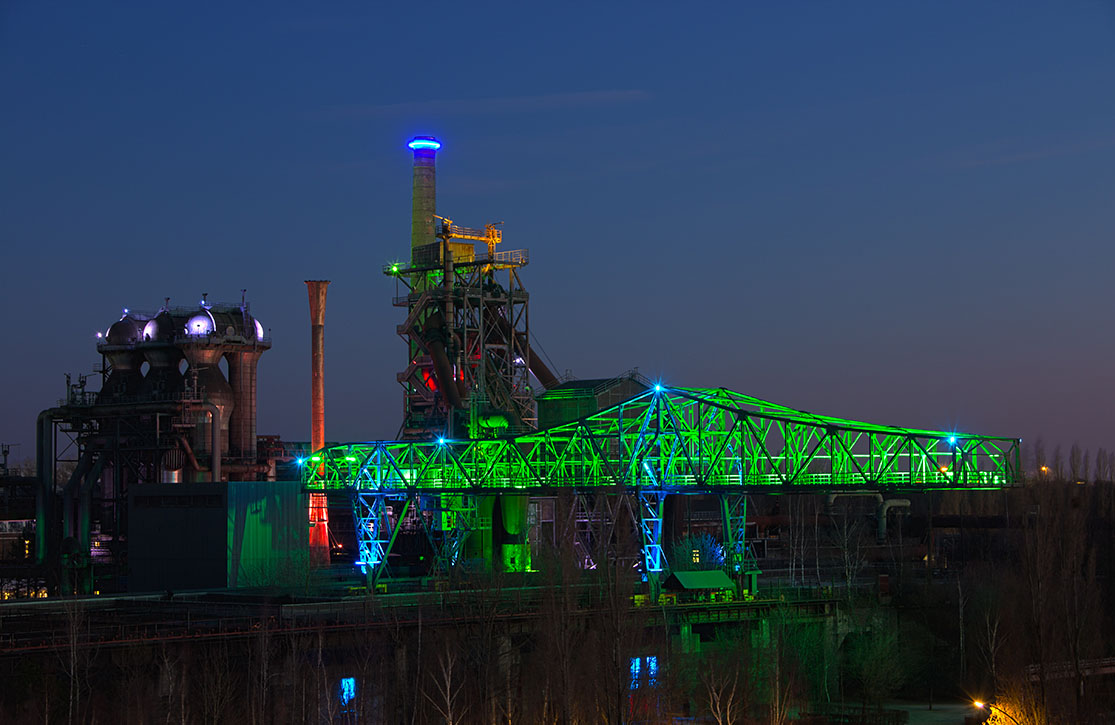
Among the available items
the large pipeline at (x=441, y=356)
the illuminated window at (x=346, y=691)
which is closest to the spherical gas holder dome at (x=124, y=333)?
the large pipeline at (x=441, y=356)

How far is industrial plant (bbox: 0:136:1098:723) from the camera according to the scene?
4747 cm

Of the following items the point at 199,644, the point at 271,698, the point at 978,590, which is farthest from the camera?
the point at 978,590

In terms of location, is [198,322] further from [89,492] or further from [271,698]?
[271,698]

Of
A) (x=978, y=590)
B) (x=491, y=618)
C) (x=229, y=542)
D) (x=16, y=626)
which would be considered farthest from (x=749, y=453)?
(x=16, y=626)

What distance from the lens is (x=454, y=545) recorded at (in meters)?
78.3

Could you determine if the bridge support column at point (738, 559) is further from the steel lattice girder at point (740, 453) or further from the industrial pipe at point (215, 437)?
the industrial pipe at point (215, 437)

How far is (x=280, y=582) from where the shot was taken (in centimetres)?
7294

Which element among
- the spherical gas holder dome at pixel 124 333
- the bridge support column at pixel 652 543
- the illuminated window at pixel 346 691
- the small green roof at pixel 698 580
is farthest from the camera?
the spherical gas holder dome at pixel 124 333

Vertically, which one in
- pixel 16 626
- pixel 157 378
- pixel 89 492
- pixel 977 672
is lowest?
pixel 977 672

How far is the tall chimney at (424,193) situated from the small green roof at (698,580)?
135 feet

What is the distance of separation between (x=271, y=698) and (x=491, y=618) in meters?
8.13

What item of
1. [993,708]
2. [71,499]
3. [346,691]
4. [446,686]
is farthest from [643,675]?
[71,499]

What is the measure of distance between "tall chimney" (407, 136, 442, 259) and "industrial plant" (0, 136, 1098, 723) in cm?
18

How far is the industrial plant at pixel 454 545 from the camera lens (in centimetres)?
4747
